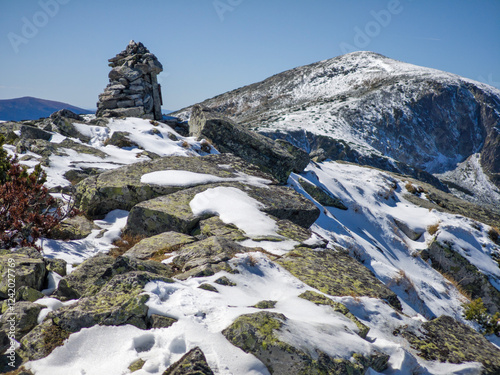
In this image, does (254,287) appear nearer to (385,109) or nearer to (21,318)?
(21,318)

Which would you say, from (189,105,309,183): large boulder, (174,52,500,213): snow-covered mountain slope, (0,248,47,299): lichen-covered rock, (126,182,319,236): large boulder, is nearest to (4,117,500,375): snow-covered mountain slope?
(0,248,47,299): lichen-covered rock

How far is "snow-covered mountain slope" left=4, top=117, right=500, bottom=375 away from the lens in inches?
135

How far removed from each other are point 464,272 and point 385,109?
6816 centimetres

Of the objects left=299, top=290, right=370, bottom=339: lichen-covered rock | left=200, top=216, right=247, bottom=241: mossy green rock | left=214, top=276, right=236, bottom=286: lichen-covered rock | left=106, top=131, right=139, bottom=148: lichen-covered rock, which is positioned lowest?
left=299, top=290, right=370, bottom=339: lichen-covered rock

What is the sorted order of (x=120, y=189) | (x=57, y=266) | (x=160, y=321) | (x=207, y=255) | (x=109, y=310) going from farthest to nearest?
(x=120, y=189)
(x=207, y=255)
(x=57, y=266)
(x=109, y=310)
(x=160, y=321)

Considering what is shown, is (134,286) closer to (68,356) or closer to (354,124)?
(68,356)

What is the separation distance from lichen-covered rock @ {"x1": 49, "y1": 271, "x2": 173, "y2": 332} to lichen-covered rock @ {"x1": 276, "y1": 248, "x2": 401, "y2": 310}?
111 inches

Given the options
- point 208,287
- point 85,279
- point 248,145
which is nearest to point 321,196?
point 248,145

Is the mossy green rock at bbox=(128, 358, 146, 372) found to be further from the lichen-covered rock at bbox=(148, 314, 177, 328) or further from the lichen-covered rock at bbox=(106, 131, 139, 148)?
the lichen-covered rock at bbox=(106, 131, 139, 148)

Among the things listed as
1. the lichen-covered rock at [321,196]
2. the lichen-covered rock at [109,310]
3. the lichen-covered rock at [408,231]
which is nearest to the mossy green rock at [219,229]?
the lichen-covered rock at [109,310]

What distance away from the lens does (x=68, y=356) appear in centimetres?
339

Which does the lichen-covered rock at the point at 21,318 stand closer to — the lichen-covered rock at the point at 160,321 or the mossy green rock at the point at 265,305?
the lichen-covered rock at the point at 160,321

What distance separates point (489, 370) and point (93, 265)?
6094 mm

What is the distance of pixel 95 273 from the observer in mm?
5039
